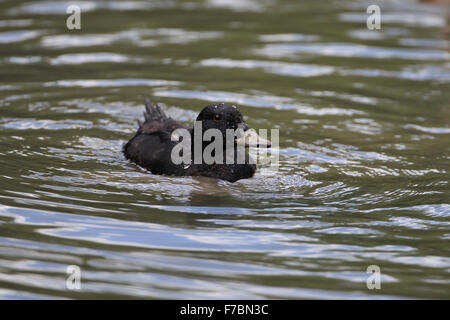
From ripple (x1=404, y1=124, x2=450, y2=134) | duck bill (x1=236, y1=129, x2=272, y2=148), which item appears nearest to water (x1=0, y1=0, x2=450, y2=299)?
ripple (x1=404, y1=124, x2=450, y2=134)

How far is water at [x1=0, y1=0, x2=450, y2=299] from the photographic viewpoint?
266 inches

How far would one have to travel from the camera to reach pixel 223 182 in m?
9.21

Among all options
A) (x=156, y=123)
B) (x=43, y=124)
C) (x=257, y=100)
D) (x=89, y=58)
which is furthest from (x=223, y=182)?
(x=89, y=58)

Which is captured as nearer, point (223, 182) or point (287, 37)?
point (223, 182)

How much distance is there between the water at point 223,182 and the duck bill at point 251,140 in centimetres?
46

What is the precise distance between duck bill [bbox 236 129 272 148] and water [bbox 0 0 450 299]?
1.51ft

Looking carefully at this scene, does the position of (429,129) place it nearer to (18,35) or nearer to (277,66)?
(277,66)

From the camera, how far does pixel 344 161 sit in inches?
395

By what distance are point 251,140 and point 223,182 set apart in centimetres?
59

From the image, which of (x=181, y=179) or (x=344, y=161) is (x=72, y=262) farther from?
(x=344, y=161)

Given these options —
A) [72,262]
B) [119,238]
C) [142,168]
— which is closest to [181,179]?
[142,168]

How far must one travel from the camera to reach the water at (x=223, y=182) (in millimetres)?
6766

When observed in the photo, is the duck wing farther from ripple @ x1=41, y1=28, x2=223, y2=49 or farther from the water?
ripple @ x1=41, y1=28, x2=223, y2=49

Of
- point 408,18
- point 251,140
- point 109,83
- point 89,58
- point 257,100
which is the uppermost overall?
point 408,18
